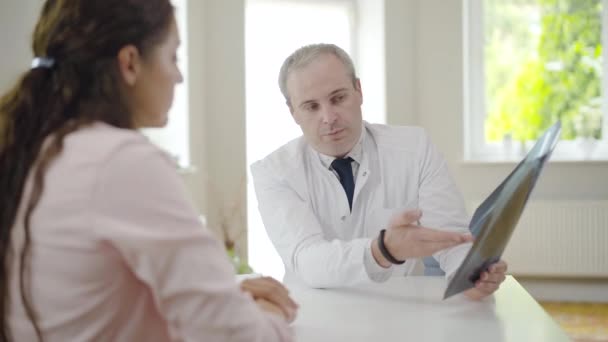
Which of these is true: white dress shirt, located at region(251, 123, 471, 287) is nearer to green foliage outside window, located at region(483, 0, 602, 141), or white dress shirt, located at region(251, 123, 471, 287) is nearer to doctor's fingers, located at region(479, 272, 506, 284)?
doctor's fingers, located at region(479, 272, 506, 284)

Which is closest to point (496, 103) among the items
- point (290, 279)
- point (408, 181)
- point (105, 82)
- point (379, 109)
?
point (379, 109)

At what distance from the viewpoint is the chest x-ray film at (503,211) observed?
1.08m

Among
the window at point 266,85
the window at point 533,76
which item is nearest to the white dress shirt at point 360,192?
the window at point 266,85

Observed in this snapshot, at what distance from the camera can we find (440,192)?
1.85 metres

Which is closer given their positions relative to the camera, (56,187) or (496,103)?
(56,187)

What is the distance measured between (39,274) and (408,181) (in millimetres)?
1411

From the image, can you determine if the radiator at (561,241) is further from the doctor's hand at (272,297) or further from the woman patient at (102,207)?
the woman patient at (102,207)

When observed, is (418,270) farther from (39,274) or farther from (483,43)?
(483,43)

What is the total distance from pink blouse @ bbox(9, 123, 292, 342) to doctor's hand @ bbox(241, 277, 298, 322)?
0.21 meters

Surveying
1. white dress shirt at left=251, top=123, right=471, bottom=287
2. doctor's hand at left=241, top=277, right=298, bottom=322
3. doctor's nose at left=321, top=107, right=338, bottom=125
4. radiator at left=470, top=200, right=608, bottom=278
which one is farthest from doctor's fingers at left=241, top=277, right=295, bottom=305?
radiator at left=470, top=200, right=608, bottom=278

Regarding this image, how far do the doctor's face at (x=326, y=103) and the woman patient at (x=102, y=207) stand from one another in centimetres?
106

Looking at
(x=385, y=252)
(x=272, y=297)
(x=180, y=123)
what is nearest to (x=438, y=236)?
(x=385, y=252)

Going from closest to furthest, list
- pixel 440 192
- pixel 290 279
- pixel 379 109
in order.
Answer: pixel 290 279
pixel 440 192
pixel 379 109

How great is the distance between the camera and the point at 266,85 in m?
4.56
